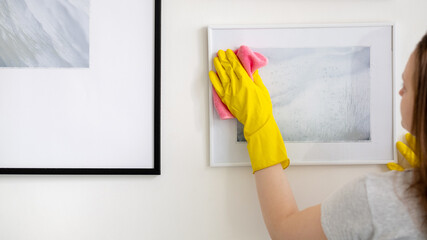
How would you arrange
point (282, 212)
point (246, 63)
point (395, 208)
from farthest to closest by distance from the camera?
point (246, 63)
point (282, 212)
point (395, 208)

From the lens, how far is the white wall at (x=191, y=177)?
0.90 metres

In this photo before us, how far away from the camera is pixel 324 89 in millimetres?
893

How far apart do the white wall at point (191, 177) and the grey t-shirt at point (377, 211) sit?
1.05 feet

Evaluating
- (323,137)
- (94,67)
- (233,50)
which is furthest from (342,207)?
(94,67)

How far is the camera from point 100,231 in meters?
0.93

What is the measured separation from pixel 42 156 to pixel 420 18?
1.06 meters

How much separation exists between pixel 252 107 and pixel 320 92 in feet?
0.65

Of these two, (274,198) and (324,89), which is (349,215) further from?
(324,89)

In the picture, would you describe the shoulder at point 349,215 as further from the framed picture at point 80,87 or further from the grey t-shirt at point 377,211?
the framed picture at point 80,87

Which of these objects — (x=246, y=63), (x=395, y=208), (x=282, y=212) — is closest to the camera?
(x=395, y=208)

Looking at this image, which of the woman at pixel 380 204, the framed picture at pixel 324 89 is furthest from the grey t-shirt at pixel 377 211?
the framed picture at pixel 324 89

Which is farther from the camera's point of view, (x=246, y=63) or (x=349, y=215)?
(x=246, y=63)

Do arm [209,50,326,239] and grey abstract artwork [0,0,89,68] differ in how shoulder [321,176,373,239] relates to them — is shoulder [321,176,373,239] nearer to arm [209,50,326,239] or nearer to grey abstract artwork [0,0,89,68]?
arm [209,50,326,239]

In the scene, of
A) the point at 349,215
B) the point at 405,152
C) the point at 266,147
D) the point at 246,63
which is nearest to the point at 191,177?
the point at 266,147
